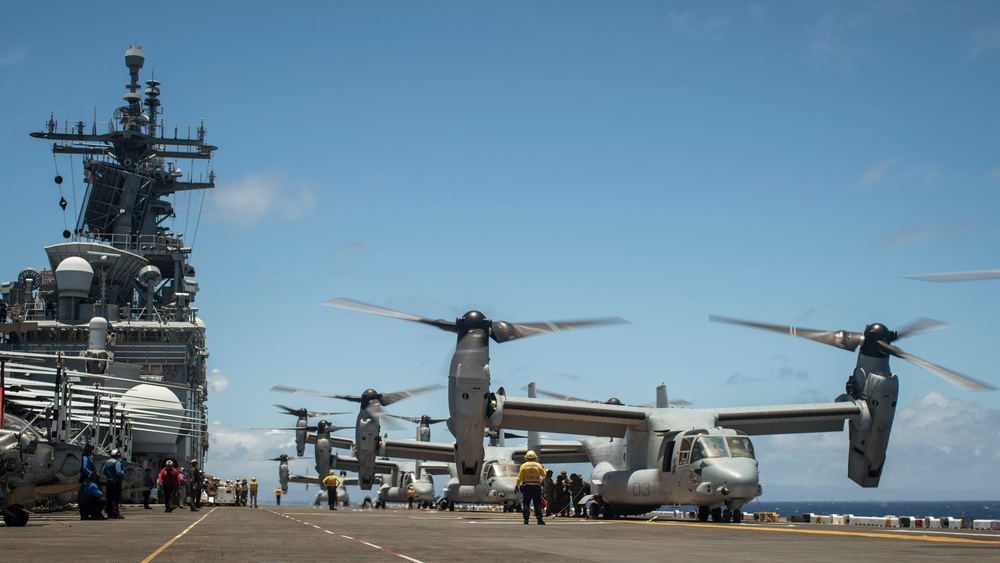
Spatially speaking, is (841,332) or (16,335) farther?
(16,335)

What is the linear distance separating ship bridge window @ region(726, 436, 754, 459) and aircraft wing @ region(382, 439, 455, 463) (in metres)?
20.7

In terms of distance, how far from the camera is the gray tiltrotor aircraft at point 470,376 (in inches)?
1192

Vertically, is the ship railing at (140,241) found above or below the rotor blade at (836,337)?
above

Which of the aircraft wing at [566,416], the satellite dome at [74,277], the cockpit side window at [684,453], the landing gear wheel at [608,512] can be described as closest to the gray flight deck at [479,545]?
the cockpit side window at [684,453]

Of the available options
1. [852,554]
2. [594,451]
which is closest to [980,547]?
[852,554]

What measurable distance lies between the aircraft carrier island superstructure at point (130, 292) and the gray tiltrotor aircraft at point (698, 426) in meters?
31.8

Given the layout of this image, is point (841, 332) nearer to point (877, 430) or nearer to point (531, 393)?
point (877, 430)

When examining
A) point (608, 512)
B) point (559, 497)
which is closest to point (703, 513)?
point (608, 512)

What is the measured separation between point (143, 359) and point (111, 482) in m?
45.0

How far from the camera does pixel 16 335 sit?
6912cm

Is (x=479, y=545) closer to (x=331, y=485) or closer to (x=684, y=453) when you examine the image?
(x=684, y=453)

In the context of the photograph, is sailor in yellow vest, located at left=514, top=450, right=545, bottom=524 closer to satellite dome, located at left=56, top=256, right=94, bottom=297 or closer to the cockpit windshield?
the cockpit windshield

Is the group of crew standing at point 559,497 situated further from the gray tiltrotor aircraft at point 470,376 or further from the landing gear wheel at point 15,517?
the landing gear wheel at point 15,517

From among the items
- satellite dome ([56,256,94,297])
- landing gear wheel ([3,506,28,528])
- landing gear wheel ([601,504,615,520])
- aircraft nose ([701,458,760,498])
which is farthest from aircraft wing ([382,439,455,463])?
satellite dome ([56,256,94,297])
